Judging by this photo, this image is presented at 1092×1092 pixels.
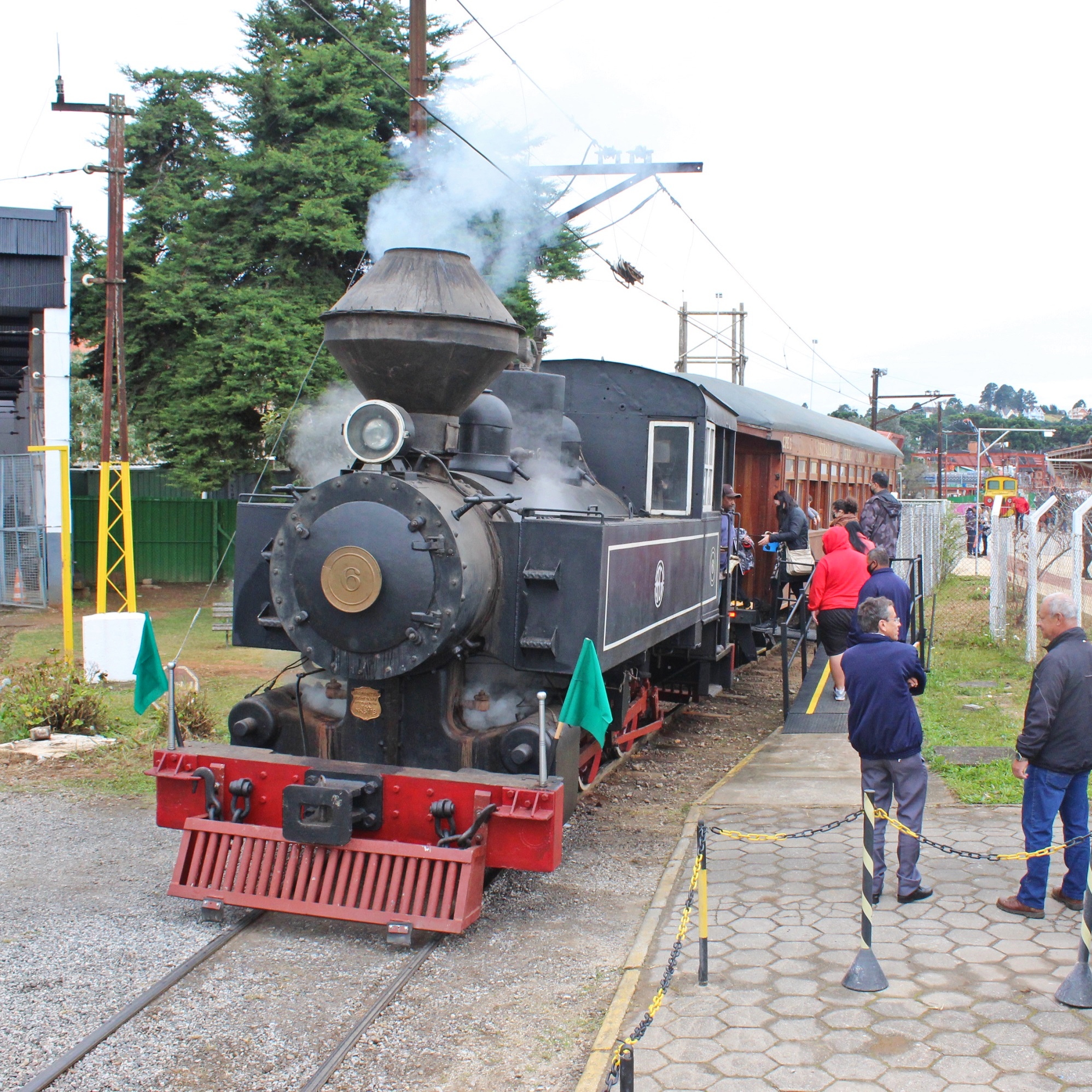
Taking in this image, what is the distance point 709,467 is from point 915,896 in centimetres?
387

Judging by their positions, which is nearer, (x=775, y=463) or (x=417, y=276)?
(x=417, y=276)

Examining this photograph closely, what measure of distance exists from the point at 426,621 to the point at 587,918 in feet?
5.45

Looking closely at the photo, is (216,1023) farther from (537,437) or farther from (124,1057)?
(537,437)

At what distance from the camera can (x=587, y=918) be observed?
516cm

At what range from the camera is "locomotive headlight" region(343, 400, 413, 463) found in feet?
17.1

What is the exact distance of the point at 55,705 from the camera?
29.0 feet

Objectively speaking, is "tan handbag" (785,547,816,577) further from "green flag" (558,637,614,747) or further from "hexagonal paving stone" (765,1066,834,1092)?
"hexagonal paving stone" (765,1066,834,1092)

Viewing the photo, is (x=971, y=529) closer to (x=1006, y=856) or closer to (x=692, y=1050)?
(x=1006, y=856)

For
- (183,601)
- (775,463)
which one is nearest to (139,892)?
(775,463)

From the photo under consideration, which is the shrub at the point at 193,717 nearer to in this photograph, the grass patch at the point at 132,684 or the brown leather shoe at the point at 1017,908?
the grass patch at the point at 132,684

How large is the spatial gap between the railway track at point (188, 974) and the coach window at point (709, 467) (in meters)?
4.06

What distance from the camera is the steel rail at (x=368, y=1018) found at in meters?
3.64

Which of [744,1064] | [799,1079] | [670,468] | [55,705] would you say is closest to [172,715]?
[744,1064]

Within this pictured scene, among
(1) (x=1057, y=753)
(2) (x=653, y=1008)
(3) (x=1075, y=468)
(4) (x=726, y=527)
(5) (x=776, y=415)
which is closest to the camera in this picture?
(2) (x=653, y=1008)
